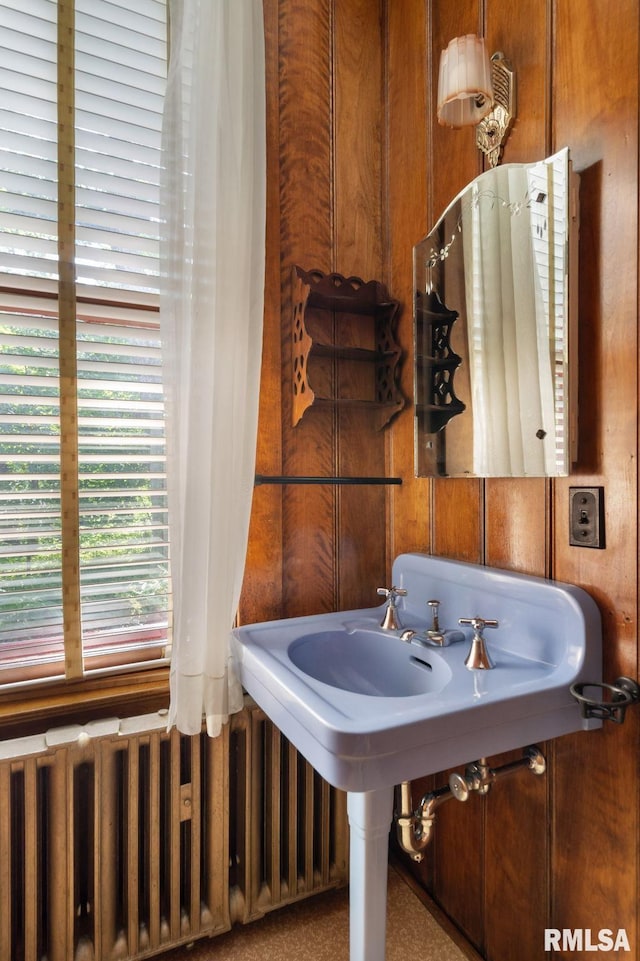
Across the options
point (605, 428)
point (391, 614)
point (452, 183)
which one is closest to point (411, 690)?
point (391, 614)

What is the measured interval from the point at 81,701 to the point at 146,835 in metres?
0.35

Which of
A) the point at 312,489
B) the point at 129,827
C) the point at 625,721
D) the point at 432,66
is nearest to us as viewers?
the point at 625,721

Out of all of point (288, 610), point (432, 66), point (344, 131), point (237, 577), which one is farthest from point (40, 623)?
point (432, 66)

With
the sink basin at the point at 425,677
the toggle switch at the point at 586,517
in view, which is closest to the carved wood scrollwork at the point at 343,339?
the sink basin at the point at 425,677

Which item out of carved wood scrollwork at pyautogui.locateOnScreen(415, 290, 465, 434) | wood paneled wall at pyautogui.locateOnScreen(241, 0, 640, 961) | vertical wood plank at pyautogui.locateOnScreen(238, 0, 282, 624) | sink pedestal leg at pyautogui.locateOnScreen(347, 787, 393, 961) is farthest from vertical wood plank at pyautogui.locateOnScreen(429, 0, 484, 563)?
sink pedestal leg at pyautogui.locateOnScreen(347, 787, 393, 961)

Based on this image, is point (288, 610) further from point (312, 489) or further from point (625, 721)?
point (625, 721)

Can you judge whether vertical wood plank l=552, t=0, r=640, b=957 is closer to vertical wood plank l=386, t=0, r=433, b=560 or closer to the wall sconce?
the wall sconce

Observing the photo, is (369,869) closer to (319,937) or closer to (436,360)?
(319,937)

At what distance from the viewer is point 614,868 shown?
891mm

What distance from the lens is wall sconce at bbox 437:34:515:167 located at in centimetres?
107

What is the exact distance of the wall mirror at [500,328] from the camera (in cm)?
97

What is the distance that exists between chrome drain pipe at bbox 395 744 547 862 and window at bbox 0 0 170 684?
710 mm

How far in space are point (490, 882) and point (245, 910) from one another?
0.61 metres
